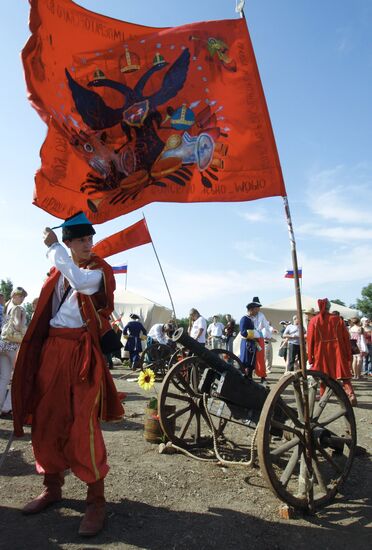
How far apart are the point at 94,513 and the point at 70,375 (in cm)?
87

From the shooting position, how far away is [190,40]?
3.52 metres

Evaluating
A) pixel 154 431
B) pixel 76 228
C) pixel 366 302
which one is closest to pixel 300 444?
pixel 154 431

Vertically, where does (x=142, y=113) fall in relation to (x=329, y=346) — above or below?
above

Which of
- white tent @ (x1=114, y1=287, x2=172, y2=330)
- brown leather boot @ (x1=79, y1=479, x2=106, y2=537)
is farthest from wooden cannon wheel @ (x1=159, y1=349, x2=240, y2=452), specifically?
white tent @ (x1=114, y1=287, x2=172, y2=330)

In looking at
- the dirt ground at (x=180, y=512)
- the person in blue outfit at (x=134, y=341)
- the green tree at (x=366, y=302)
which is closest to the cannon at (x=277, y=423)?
the dirt ground at (x=180, y=512)

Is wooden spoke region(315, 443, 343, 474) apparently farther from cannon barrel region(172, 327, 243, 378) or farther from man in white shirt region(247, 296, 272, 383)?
man in white shirt region(247, 296, 272, 383)

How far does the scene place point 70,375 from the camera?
2850mm

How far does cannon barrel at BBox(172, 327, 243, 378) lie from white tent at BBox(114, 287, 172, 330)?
16.1 metres

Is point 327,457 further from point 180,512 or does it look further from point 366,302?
point 366,302

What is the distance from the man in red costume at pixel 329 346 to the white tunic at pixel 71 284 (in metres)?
4.56

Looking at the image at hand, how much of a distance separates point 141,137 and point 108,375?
1.96 metres

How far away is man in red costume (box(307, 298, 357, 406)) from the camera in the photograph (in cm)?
646

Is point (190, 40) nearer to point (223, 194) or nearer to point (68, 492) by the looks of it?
point (223, 194)

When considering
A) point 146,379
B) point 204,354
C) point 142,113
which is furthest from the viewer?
point 146,379
